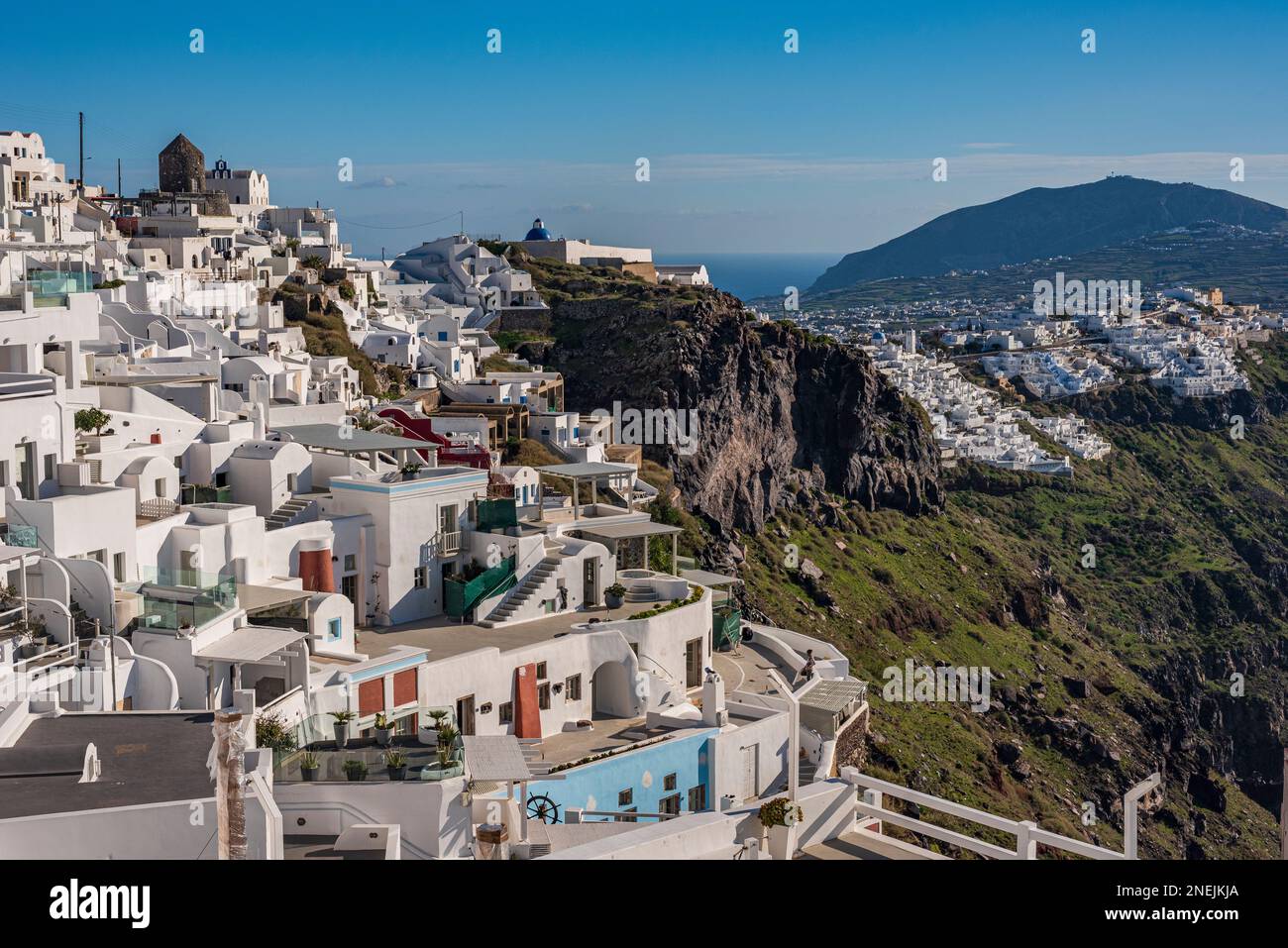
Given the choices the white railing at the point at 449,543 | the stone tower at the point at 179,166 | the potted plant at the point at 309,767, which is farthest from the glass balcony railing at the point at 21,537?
the stone tower at the point at 179,166

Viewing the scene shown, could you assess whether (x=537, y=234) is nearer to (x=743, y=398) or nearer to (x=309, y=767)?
(x=743, y=398)

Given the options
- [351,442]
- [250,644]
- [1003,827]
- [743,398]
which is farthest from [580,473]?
[743,398]

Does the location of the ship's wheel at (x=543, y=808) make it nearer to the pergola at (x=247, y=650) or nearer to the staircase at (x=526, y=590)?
the pergola at (x=247, y=650)

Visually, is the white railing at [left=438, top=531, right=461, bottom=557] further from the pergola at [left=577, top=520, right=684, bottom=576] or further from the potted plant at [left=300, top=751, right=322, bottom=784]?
the potted plant at [left=300, top=751, right=322, bottom=784]

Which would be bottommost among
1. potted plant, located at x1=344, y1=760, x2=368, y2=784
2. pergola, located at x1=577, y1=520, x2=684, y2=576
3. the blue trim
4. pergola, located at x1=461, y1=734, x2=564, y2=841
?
pergola, located at x1=461, y1=734, x2=564, y2=841

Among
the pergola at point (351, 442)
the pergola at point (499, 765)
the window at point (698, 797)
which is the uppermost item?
the pergola at point (351, 442)

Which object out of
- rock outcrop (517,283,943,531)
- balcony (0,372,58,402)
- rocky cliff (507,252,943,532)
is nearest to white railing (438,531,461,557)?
balcony (0,372,58,402)

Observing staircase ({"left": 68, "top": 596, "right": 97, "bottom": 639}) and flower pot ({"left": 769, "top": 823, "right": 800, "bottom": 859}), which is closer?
flower pot ({"left": 769, "top": 823, "right": 800, "bottom": 859})
